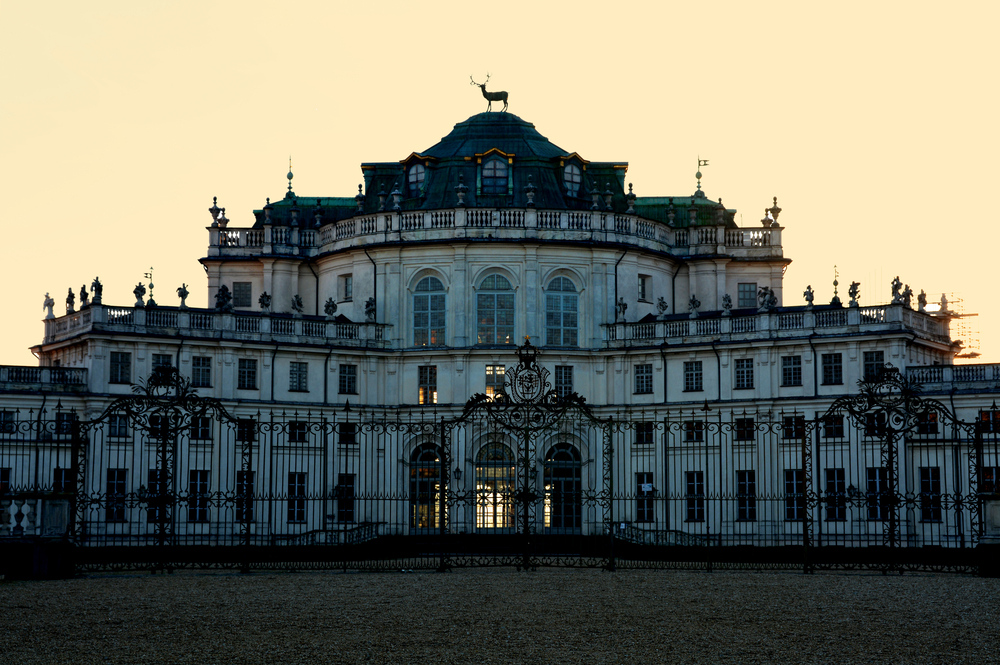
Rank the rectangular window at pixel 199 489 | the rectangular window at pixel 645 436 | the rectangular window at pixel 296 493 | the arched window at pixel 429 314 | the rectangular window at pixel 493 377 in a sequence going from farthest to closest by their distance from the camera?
the arched window at pixel 429 314
the rectangular window at pixel 493 377
the rectangular window at pixel 645 436
the rectangular window at pixel 296 493
the rectangular window at pixel 199 489

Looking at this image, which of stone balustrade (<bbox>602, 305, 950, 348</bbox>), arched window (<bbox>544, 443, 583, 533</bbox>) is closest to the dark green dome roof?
stone balustrade (<bbox>602, 305, 950, 348</bbox>)

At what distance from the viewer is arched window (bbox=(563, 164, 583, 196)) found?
262 feet

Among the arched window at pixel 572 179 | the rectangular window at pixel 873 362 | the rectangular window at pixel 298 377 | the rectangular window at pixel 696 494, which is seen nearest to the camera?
the rectangular window at pixel 873 362

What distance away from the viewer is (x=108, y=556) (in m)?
56.5

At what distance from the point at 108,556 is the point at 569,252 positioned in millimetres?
29208

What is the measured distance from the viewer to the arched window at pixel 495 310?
75250 millimetres

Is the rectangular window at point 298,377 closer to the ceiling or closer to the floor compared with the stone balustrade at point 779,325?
closer to the floor

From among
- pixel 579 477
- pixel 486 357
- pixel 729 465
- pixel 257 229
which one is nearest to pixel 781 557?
pixel 729 465

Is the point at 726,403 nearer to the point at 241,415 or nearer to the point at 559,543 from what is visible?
the point at 559,543

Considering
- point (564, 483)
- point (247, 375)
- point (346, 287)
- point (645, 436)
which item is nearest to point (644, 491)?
point (645, 436)

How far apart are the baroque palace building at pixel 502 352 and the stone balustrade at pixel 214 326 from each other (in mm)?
110

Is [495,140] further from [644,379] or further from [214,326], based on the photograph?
[214,326]

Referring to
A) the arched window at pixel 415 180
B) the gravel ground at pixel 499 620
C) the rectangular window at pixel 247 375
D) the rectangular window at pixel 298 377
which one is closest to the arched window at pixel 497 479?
the rectangular window at pixel 298 377

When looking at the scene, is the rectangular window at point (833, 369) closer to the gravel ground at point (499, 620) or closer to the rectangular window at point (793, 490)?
the rectangular window at point (793, 490)
